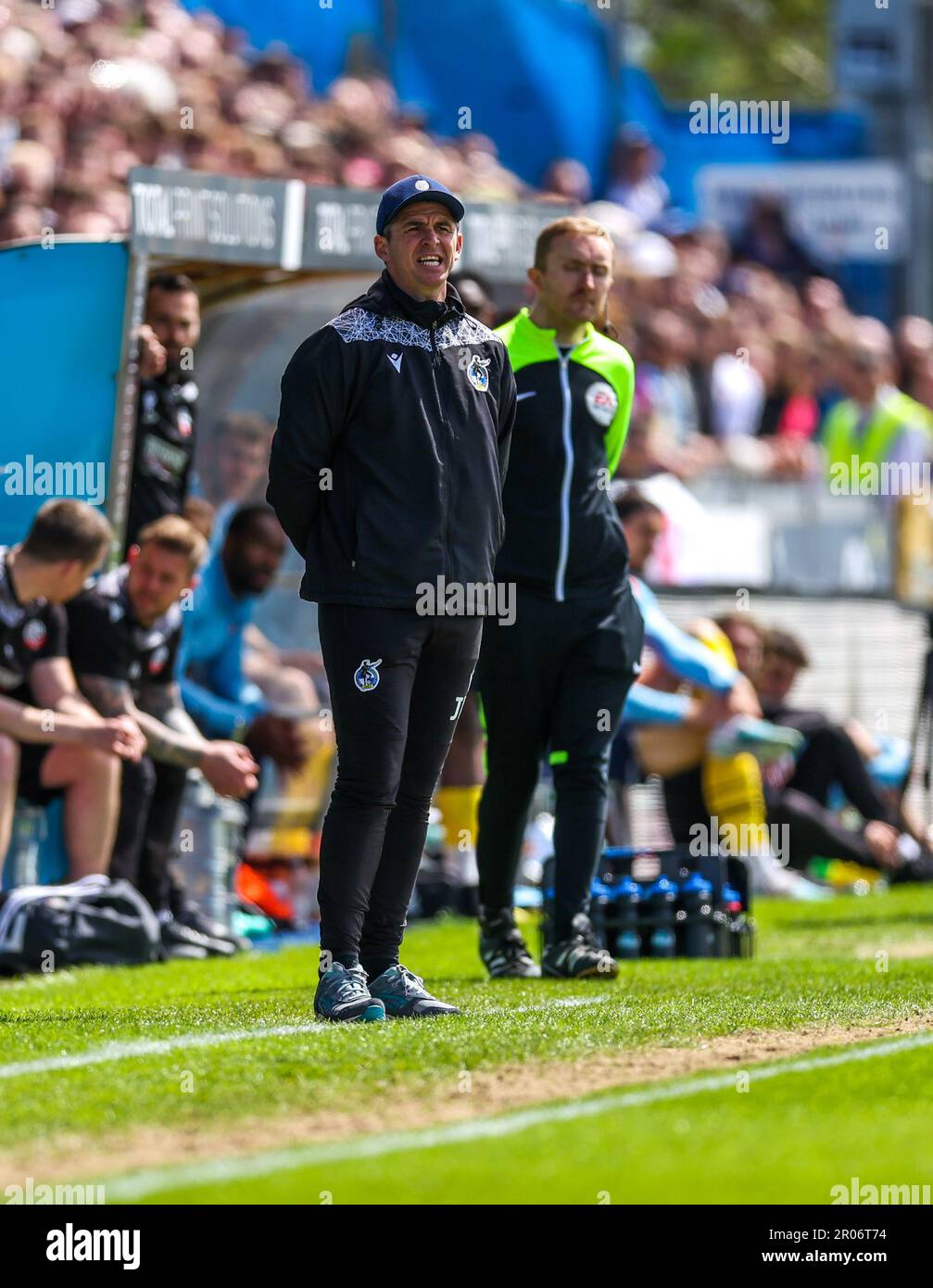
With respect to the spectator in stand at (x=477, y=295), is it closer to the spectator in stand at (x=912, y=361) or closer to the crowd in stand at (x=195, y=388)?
the crowd in stand at (x=195, y=388)

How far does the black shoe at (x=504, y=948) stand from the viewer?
8.87 meters

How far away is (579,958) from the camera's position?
864cm

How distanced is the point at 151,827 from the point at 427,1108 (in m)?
5.32

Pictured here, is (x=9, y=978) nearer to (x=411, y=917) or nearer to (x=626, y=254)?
(x=411, y=917)

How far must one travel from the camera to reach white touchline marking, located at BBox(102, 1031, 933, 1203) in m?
4.83

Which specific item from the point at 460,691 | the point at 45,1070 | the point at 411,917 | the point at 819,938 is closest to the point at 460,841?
the point at 411,917

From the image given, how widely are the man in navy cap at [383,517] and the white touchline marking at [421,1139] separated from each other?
4.48ft

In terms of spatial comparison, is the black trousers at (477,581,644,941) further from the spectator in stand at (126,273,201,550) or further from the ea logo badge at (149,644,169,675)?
the spectator in stand at (126,273,201,550)

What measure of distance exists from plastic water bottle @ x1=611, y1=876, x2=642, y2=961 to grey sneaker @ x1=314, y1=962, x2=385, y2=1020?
284 centimetres

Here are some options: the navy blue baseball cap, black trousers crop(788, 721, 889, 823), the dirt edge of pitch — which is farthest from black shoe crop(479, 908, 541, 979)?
black trousers crop(788, 721, 889, 823)

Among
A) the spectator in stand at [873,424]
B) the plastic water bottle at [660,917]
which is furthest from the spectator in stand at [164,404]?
the spectator in stand at [873,424]

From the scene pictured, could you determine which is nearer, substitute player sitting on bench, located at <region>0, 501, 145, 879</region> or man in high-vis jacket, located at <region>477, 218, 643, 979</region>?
man in high-vis jacket, located at <region>477, 218, 643, 979</region>

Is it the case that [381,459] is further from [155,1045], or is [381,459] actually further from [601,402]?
[601,402]

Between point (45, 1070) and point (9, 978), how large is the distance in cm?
324
